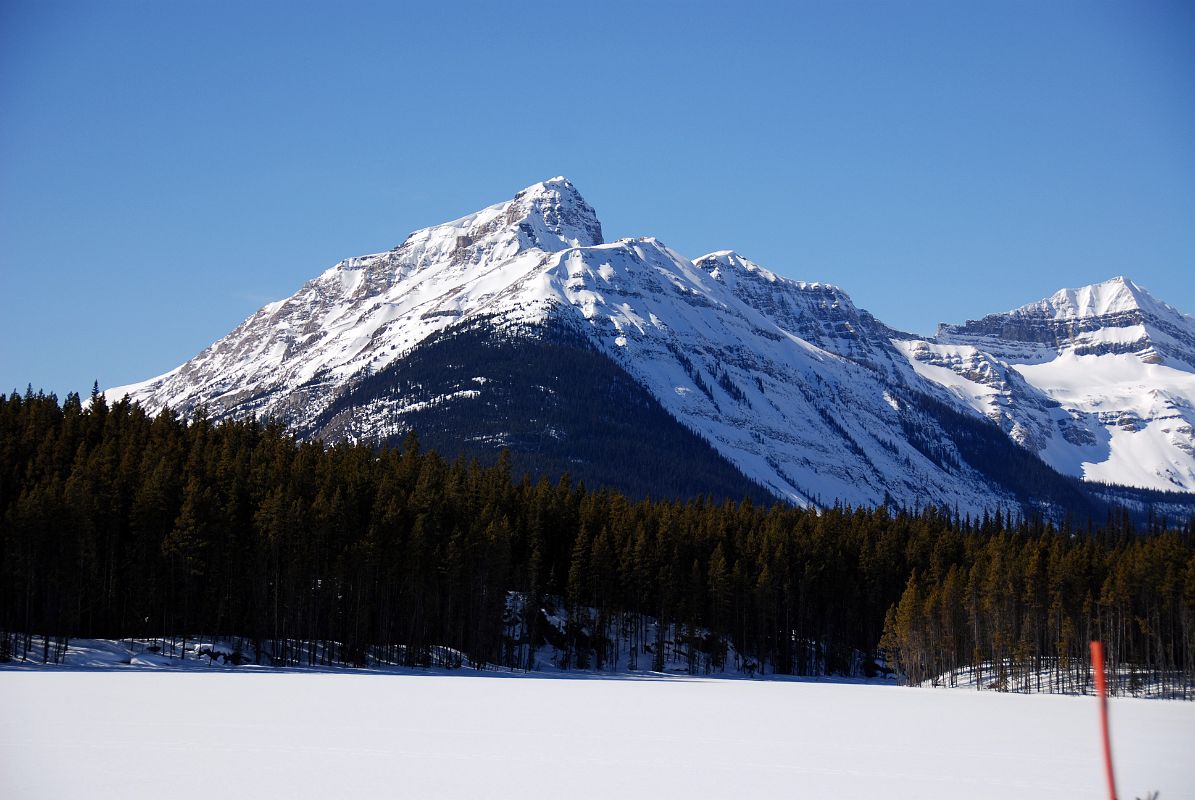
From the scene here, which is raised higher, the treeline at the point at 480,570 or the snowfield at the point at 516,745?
the treeline at the point at 480,570

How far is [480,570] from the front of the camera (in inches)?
3698

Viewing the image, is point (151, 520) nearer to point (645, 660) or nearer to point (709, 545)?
point (645, 660)

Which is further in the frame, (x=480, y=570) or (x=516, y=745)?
(x=480, y=570)

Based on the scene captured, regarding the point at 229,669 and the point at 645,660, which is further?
the point at 645,660

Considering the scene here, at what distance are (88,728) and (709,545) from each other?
85.2 metres

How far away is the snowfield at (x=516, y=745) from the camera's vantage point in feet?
94.6

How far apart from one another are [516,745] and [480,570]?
57.8 metres

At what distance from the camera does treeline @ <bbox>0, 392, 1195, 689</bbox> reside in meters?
77.4

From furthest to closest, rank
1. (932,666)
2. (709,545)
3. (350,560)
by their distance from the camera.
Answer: (709,545) → (932,666) → (350,560)

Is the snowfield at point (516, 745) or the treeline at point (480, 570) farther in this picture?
the treeline at point (480, 570)

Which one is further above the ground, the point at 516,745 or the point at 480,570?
the point at 480,570

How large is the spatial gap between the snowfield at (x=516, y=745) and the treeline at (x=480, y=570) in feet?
62.1

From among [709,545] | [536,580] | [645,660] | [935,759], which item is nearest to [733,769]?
[935,759]

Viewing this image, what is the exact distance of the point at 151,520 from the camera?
7675 centimetres
